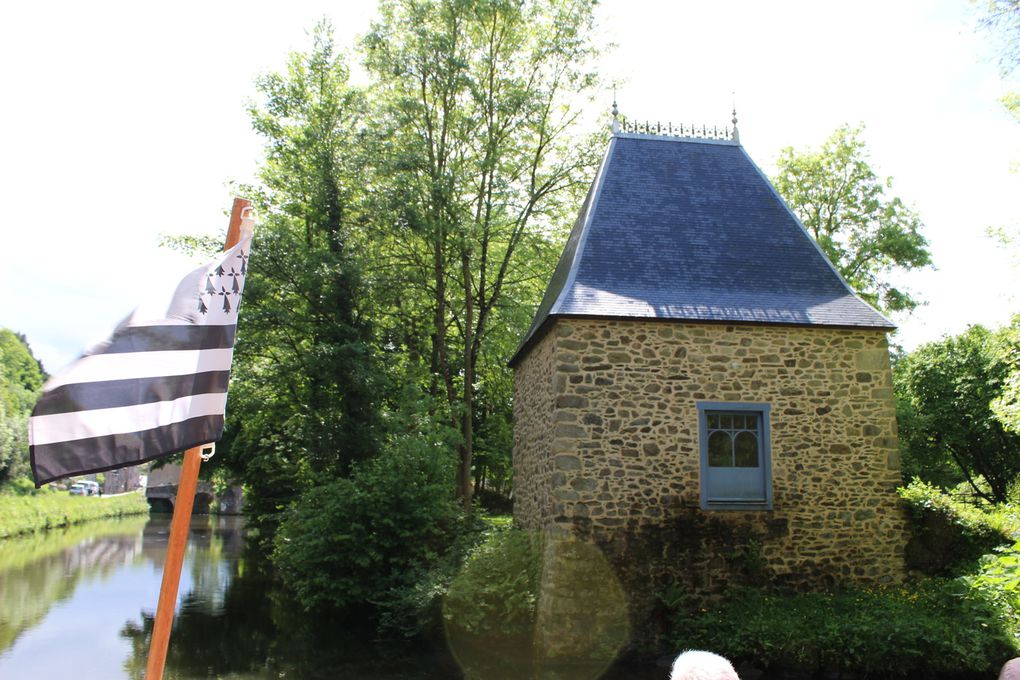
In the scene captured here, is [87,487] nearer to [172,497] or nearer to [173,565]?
[172,497]

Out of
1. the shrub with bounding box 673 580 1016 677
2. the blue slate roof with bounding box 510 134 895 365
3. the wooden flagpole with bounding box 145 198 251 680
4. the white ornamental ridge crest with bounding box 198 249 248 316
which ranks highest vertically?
the blue slate roof with bounding box 510 134 895 365

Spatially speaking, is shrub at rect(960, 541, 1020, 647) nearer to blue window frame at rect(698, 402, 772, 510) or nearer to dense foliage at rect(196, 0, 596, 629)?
blue window frame at rect(698, 402, 772, 510)

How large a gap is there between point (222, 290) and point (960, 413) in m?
22.1

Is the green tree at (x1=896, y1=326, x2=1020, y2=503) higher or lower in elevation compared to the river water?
higher

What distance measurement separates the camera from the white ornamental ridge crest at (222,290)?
13.3 ft

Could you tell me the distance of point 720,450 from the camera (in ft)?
36.3

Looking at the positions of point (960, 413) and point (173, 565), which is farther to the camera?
point (960, 413)

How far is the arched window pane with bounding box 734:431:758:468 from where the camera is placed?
436 inches

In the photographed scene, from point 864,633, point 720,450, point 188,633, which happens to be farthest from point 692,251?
point 188,633

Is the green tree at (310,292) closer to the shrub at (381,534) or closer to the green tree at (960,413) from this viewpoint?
the shrub at (381,534)

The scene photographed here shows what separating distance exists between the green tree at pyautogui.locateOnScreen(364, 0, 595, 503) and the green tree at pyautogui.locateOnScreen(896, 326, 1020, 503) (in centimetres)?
1152

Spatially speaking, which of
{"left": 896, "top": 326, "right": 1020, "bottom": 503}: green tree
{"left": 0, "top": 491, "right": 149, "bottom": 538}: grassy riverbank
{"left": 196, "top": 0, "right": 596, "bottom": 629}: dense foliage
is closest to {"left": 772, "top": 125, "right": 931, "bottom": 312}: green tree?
{"left": 896, "top": 326, "right": 1020, "bottom": 503}: green tree

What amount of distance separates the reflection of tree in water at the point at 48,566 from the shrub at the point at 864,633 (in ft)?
33.6

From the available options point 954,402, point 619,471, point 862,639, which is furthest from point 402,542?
point 954,402
